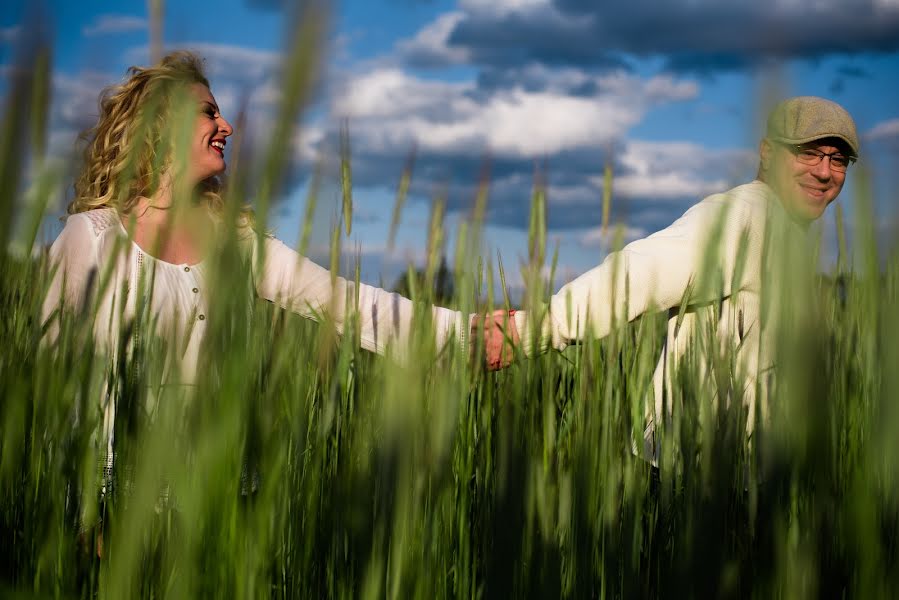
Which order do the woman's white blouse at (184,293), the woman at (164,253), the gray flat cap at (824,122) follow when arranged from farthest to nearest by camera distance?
the gray flat cap at (824,122) → the woman's white blouse at (184,293) → the woman at (164,253)

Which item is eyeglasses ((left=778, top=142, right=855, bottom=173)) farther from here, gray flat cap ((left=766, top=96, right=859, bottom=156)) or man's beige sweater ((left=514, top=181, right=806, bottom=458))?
man's beige sweater ((left=514, top=181, right=806, bottom=458))

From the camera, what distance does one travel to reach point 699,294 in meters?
0.91

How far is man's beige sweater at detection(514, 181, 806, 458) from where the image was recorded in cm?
86

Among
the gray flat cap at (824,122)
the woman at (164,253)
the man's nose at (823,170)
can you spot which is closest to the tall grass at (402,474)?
the woman at (164,253)

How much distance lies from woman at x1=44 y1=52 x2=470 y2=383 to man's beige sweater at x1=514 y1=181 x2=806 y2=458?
27 centimetres

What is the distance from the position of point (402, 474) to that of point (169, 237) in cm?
34

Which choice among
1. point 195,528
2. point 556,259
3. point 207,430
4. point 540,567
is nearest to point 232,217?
point 207,430

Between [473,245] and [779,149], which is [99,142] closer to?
[473,245]

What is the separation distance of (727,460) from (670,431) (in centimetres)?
30

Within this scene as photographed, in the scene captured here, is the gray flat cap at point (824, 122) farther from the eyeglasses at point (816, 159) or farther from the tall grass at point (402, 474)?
the tall grass at point (402, 474)

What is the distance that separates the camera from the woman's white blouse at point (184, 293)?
2.69 feet

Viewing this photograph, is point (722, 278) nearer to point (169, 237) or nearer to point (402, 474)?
point (402, 474)

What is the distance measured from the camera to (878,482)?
37.5 inches

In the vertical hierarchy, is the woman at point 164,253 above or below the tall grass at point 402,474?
above
